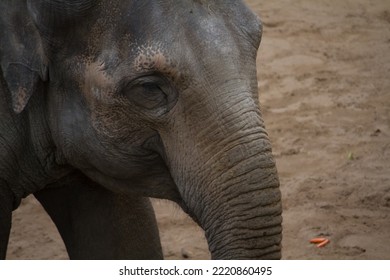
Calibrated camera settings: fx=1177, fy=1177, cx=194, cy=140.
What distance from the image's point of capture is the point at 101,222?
159 inches

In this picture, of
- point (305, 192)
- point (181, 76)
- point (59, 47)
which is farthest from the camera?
point (305, 192)

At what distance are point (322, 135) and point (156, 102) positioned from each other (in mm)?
2800

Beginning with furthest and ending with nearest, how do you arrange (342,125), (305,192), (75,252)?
(342,125) < (305,192) < (75,252)

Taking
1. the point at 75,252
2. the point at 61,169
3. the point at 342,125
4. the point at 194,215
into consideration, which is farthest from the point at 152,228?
the point at 342,125

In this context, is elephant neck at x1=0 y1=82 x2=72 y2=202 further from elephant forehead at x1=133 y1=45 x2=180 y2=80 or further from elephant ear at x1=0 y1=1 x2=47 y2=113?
elephant forehead at x1=133 y1=45 x2=180 y2=80

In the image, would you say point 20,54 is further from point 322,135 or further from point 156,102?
point 322,135

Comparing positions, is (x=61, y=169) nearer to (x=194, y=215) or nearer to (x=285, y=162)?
(x=194, y=215)

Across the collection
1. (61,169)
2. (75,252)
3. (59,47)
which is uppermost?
(59,47)

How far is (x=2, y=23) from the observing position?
328 centimetres

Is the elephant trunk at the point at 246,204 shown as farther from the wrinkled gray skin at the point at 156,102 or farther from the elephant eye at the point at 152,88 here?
the elephant eye at the point at 152,88

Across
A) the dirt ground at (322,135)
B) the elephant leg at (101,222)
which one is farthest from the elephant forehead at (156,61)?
the dirt ground at (322,135)

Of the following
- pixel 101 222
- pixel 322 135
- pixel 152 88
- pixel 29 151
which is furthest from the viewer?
pixel 322 135

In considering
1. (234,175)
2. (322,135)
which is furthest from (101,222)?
(322,135)

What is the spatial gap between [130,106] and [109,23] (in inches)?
9.0
